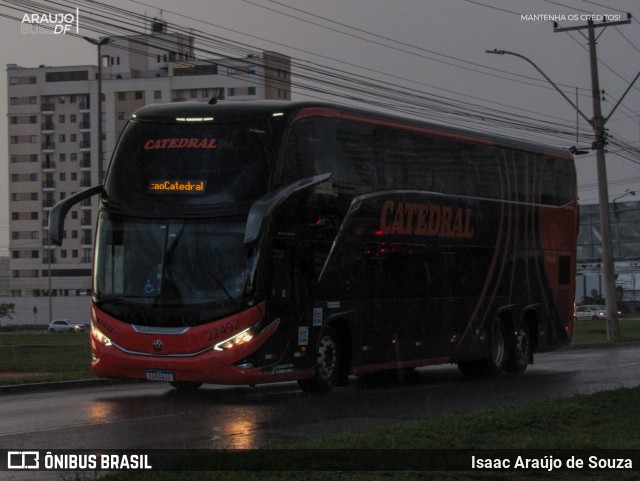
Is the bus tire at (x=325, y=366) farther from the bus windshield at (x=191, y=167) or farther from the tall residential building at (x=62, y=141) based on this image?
the tall residential building at (x=62, y=141)

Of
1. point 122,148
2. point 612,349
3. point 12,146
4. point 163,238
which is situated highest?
point 12,146

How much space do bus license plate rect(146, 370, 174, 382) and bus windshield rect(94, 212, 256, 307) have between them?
94cm

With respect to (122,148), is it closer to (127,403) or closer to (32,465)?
(127,403)

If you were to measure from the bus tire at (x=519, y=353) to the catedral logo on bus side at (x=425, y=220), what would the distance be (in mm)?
3118

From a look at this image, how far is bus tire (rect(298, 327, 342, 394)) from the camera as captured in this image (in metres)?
17.2

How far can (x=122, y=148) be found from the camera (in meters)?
16.8

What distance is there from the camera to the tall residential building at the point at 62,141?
130 m

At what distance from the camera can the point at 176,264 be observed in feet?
52.2

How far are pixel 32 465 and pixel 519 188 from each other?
15.1m

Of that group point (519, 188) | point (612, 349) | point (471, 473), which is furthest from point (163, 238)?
point (612, 349)

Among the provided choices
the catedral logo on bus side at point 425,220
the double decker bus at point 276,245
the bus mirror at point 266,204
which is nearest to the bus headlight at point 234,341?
the double decker bus at point 276,245

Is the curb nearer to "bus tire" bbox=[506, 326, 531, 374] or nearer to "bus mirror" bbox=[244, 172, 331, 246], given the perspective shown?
"bus mirror" bbox=[244, 172, 331, 246]

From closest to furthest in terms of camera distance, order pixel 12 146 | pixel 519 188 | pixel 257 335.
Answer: pixel 257 335 < pixel 519 188 < pixel 12 146

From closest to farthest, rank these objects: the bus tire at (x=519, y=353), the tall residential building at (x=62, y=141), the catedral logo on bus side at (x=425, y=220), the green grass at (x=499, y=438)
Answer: the green grass at (x=499, y=438), the catedral logo on bus side at (x=425, y=220), the bus tire at (x=519, y=353), the tall residential building at (x=62, y=141)
